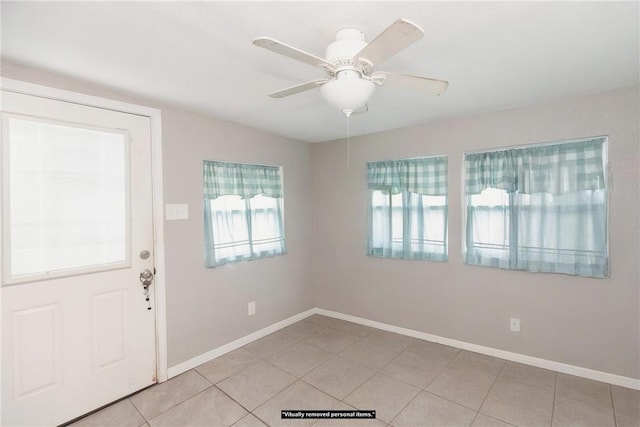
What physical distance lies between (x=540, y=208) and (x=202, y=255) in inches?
121

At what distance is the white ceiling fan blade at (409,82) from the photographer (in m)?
1.41

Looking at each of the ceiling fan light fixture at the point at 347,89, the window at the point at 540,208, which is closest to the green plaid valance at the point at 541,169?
the window at the point at 540,208

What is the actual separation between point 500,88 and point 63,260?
3.31 metres

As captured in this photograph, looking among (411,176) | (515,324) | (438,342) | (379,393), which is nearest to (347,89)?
(411,176)

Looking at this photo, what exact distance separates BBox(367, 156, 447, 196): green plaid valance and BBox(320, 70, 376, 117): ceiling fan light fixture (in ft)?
6.37

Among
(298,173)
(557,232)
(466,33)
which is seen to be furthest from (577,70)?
(298,173)

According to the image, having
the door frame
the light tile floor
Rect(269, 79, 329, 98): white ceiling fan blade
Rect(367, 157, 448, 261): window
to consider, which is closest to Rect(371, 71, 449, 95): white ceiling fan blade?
Rect(269, 79, 329, 98): white ceiling fan blade

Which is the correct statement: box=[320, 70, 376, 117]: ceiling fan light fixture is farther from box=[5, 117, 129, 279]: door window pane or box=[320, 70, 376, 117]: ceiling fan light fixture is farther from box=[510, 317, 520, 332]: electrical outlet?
box=[510, 317, 520, 332]: electrical outlet

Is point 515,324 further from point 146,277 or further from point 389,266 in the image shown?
point 146,277

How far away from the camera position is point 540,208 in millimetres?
2621

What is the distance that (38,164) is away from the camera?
190cm

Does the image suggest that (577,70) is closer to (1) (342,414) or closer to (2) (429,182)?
(2) (429,182)

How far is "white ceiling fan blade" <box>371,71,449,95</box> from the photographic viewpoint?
4.64 feet

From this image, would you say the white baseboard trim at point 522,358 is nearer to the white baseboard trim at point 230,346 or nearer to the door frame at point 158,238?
the white baseboard trim at point 230,346
